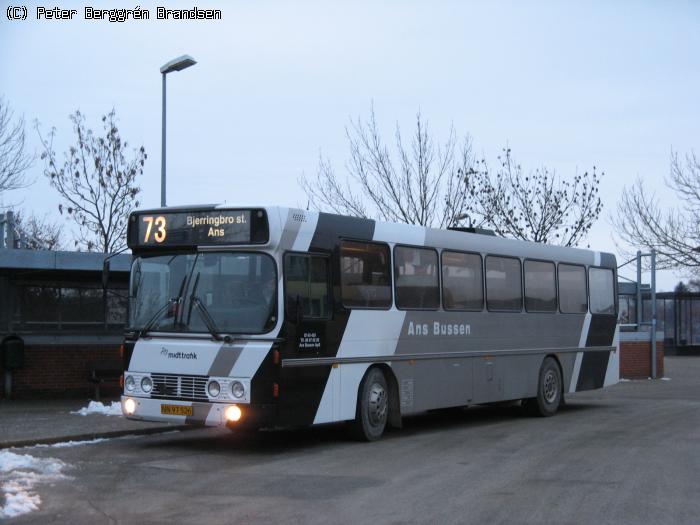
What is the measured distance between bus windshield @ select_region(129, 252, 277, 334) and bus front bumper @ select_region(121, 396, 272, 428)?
0.90m

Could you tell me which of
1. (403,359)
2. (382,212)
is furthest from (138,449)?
(382,212)

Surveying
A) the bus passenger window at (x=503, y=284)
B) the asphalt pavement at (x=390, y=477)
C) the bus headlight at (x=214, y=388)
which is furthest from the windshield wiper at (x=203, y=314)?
the bus passenger window at (x=503, y=284)

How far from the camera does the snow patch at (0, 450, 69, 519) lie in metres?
8.59

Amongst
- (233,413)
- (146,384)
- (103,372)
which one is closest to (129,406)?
(146,384)

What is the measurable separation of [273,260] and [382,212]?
2114 centimetres

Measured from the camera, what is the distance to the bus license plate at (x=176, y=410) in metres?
11.8

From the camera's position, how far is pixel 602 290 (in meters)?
20.1

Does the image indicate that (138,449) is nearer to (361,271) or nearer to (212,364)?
(212,364)

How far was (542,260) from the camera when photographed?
1816 centimetres

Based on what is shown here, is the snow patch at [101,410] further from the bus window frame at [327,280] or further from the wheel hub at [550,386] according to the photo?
the wheel hub at [550,386]

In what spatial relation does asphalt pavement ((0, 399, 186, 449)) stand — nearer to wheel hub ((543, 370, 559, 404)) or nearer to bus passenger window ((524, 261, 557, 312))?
bus passenger window ((524, 261, 557, 312))

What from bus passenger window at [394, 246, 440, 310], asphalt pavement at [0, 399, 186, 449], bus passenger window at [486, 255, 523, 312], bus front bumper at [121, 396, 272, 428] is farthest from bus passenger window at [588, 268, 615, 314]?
bus front bumper at [121, 396, 272, 428]

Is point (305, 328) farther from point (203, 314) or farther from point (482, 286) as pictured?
point (482, 286)

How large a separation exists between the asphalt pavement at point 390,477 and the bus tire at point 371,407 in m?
0.23
